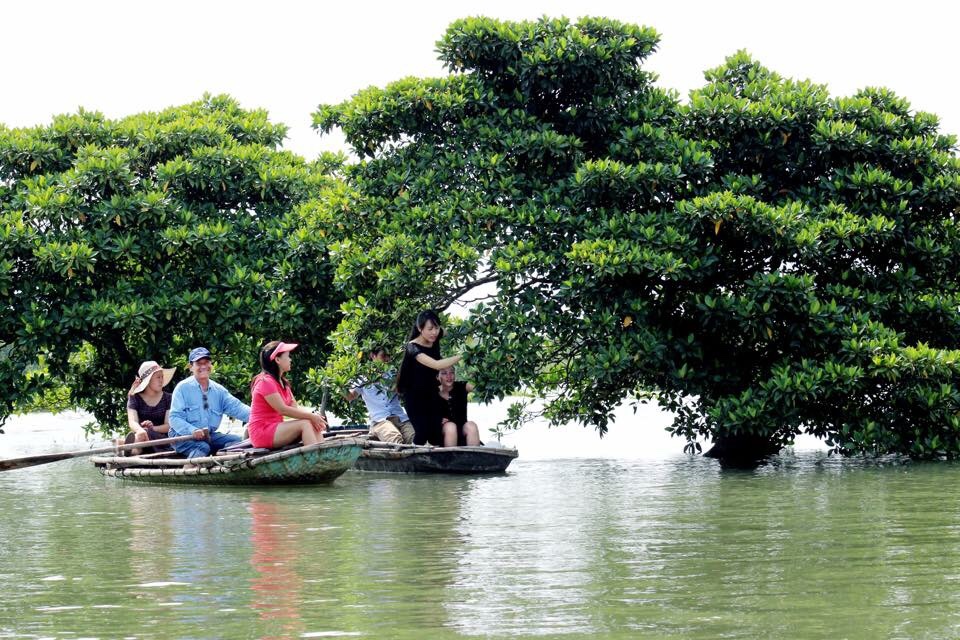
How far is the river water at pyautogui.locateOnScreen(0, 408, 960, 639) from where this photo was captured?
7.05m

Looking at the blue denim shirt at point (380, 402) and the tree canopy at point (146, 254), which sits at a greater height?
the tree canopy at point (146, 254)

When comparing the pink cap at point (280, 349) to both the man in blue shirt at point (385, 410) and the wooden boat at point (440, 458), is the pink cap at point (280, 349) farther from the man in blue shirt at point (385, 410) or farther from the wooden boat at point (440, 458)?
the man in blue shirt at point (385, 410)

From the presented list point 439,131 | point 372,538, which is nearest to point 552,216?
point 439,131

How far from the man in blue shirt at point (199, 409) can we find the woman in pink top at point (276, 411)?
1010mm

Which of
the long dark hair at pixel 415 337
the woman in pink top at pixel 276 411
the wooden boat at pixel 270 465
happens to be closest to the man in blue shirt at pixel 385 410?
the long dark hair at pixel 415 337

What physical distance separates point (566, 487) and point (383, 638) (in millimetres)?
8816

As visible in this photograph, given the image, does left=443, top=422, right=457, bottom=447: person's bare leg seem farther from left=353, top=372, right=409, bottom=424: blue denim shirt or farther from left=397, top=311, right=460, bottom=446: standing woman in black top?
left=353, top=372, right=409, bottom=424: blue denim shirt

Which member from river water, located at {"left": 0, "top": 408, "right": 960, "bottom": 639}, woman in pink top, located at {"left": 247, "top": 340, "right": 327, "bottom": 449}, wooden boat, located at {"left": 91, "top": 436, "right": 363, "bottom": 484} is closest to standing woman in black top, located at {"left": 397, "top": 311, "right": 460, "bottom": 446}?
river water, located at {"left": 0, "top": 408, "right": 960, "bottom": 639}

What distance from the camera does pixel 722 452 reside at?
19.6 metres

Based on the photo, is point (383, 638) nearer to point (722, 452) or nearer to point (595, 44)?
point (595, 44)

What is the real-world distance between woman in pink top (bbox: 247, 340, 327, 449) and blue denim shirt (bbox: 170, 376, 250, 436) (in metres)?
0.97

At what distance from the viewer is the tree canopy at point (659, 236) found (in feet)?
53.9

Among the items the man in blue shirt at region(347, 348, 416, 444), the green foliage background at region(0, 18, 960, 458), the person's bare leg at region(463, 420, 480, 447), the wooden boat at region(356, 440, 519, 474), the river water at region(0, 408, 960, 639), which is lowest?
the river water at region(0, 408, 960, 639)

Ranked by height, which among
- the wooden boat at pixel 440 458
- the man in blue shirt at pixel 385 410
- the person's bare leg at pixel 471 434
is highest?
the man in blue shirt at pixel 385 410
